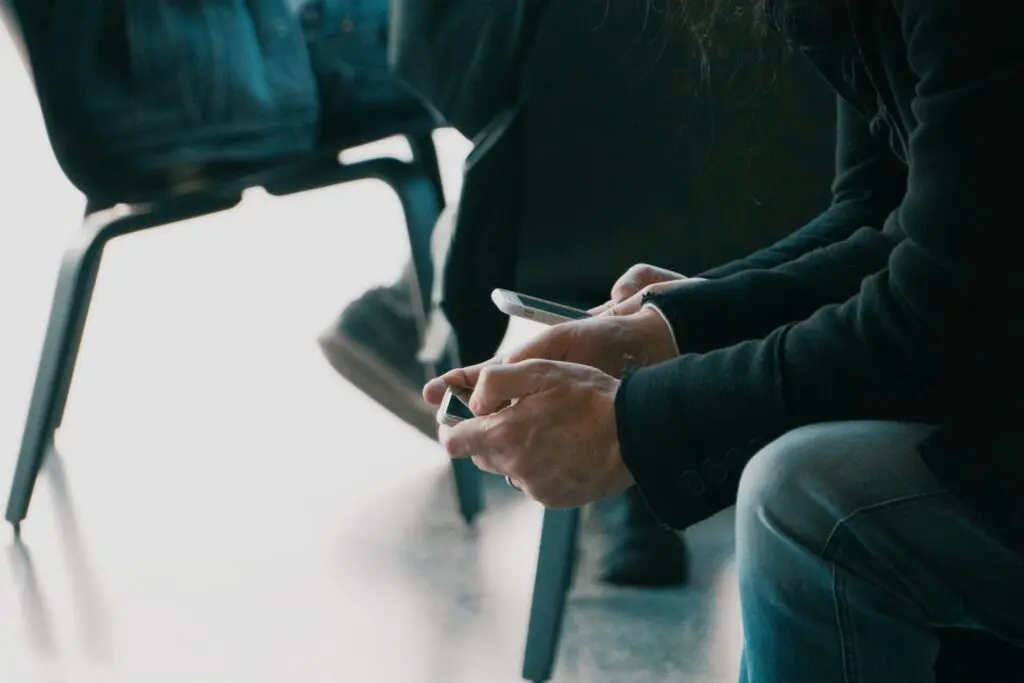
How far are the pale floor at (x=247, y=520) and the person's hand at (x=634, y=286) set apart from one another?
1.23 feet

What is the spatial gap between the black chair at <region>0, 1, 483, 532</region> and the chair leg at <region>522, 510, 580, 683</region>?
0.74 ft

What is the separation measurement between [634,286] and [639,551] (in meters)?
0.44

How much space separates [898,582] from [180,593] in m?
0.84

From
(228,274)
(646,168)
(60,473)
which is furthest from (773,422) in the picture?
(228,274)

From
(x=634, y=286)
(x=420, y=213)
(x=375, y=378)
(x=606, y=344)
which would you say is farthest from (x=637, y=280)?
(x=375, y=378)

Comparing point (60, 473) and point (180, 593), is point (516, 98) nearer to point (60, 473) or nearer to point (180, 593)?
point (180, 593)

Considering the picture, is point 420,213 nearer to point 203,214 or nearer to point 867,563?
point 203,214

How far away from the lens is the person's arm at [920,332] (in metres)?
0.46

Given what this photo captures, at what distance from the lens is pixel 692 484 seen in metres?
0.53

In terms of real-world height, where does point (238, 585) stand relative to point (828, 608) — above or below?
below

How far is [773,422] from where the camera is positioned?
20.7 inches

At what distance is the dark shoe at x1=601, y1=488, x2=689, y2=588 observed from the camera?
1137 mm

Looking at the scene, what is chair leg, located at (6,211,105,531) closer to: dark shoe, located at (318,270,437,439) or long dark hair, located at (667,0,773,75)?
dark shoe, located at (318,270,437,439)

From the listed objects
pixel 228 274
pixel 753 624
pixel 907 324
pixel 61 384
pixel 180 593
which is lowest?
pixel 228 274
